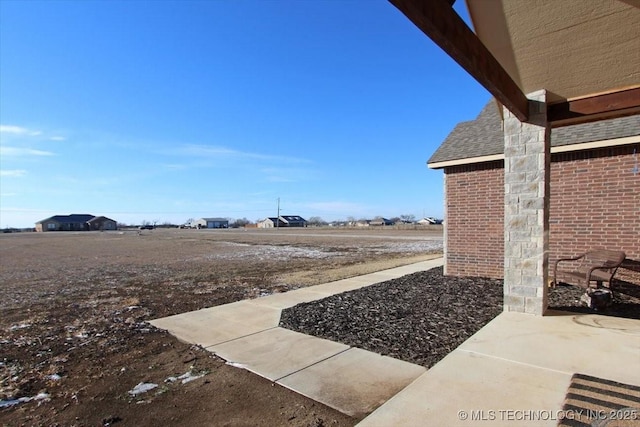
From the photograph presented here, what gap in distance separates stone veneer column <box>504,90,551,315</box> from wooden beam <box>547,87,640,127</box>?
374mm

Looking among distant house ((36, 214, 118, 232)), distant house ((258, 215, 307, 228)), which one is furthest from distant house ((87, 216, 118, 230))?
distant house ((258, 215, 307, 228))

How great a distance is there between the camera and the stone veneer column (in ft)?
16.9

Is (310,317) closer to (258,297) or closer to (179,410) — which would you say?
(258,297)

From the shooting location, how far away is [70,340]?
197 inches

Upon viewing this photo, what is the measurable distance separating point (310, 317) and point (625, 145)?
20.3ft

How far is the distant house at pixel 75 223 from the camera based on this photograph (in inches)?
4085

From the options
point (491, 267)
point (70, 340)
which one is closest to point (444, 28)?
point (70, 340)

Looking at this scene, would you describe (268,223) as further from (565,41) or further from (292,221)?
(565,41)

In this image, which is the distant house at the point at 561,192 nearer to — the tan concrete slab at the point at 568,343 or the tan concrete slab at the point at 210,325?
the tan concrete slab at the point at 568,343

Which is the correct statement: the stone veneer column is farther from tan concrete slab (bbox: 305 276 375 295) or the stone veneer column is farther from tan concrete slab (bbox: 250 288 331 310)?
tan concrete slab (bbox: 250 288 331 310)

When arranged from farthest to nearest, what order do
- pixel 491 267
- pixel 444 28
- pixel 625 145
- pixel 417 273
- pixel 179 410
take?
pixel 417 273
pixel 491 267
pixel 625 145
pixel 179 410
pixel 444 28

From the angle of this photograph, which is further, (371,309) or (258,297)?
(258,297)

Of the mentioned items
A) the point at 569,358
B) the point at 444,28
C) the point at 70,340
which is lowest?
the point at 70,340

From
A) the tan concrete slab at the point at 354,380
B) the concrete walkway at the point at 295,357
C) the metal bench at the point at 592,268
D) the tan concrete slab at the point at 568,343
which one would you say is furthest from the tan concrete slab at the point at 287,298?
the metal bench at the point at 592,268
